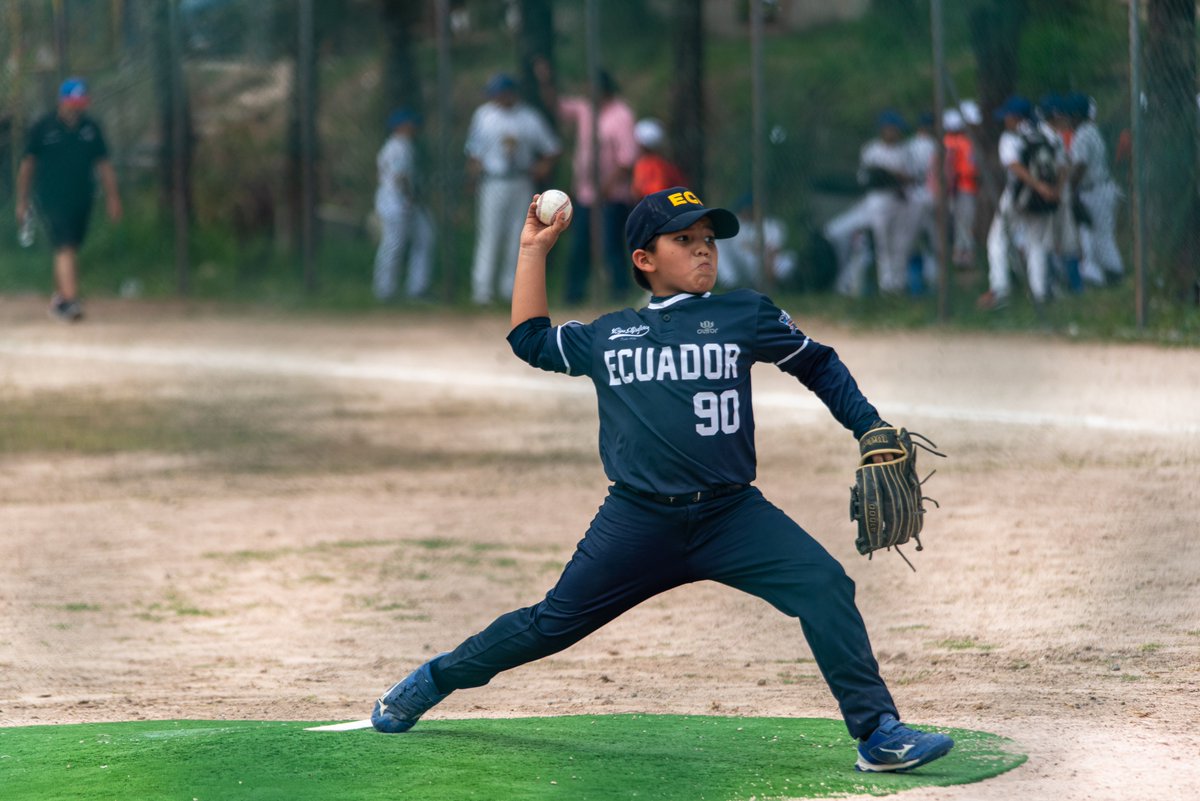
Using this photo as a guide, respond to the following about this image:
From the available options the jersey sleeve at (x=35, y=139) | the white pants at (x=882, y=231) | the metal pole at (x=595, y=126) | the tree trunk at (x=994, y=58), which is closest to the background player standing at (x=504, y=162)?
the metal pole at (x=595, y=126)

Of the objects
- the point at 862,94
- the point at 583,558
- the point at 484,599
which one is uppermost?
the point at 862,94

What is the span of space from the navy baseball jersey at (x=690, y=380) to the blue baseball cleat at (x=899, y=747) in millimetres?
691

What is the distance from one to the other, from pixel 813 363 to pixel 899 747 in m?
0.96

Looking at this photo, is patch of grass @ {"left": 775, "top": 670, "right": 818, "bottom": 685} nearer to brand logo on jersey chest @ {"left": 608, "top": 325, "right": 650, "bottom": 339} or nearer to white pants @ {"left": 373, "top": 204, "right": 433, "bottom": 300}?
brand logo on jersey chest @ {"left": 608, "top": 325, "right": 650, "bottom": 339}

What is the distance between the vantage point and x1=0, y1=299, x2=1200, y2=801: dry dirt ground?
235 inches

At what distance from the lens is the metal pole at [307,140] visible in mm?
18469

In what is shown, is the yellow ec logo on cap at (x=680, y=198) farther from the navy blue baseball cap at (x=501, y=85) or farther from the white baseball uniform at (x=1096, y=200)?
the navy blue baseball cap at (x=501, y=85)

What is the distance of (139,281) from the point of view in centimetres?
2042

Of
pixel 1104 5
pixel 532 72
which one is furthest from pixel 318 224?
pixel 1104 5

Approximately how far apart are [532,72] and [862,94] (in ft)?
11.6

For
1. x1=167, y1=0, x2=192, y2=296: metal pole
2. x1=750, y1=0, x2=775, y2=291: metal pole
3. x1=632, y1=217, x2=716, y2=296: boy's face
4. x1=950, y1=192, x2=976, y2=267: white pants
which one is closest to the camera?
x1=632, y1=217, x2=716, y2=296: boy's face

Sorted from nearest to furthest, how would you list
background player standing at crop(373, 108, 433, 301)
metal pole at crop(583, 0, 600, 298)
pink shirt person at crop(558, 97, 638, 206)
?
metal pole at crop(583, 0, 600, 298) < pink shirt person at crop(558, 97, 638, 206) < background player standing at crop(373, 108, 433, 301)

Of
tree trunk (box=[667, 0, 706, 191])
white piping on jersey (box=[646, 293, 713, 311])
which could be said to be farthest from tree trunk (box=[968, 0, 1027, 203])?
white piping on jersey (box=[646, 293, 713, 311])

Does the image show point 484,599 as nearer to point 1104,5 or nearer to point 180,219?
point 1104,5
